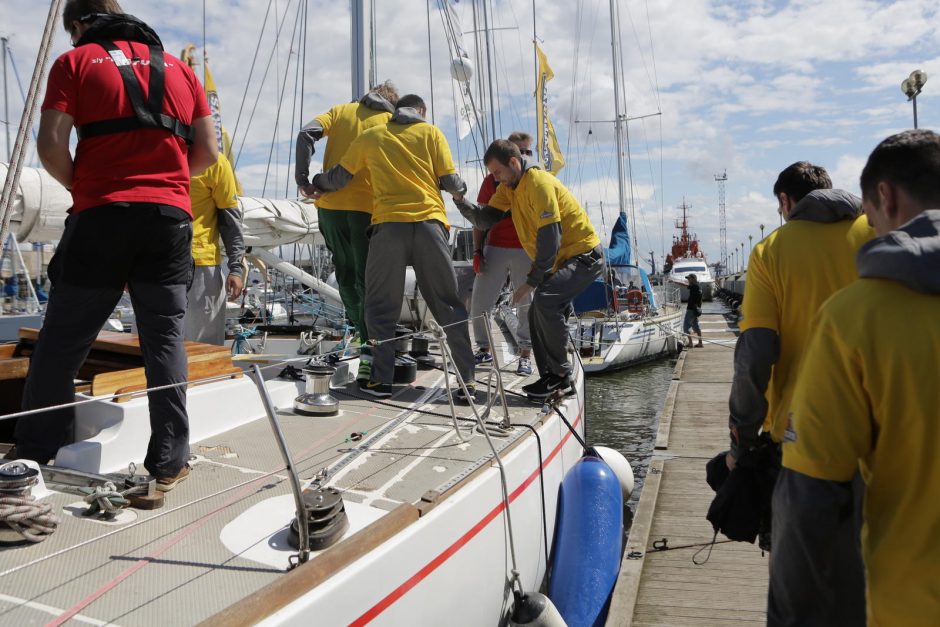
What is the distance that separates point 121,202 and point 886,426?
2126 mm

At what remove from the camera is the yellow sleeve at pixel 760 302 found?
2.11 metres

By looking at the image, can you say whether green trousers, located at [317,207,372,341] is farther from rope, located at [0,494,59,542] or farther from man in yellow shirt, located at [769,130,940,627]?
man in yellow shirt, located at [769,130,940,627]

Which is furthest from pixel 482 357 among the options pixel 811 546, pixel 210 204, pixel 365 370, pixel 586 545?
pixel 811 546

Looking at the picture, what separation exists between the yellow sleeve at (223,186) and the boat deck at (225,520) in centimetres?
123

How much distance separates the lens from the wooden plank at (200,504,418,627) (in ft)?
5.24

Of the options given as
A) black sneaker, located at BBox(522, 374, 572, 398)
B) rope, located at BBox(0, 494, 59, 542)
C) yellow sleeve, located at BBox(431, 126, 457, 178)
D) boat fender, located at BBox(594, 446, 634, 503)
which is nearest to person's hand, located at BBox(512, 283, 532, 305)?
black sneaker, located at BBox(522, 374, 572, 398)

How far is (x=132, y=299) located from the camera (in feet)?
7.86

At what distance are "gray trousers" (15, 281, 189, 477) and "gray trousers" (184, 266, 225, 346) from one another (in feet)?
6.02

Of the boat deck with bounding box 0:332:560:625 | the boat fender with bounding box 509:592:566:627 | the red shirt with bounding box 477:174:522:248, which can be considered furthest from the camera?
the red shirt with bounding box 477:174:522:248

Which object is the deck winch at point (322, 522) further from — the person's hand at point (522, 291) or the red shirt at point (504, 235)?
the red shirt at point (504, 235)

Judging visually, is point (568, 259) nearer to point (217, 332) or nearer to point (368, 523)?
point (217, 332)

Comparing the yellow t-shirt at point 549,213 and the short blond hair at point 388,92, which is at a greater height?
the short blond hair at point 388,92

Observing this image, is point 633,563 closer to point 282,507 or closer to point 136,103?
point 282,507

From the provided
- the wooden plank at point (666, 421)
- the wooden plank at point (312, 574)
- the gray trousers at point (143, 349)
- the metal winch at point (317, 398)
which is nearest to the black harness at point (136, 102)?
the gray trousers at point (143, 349)
